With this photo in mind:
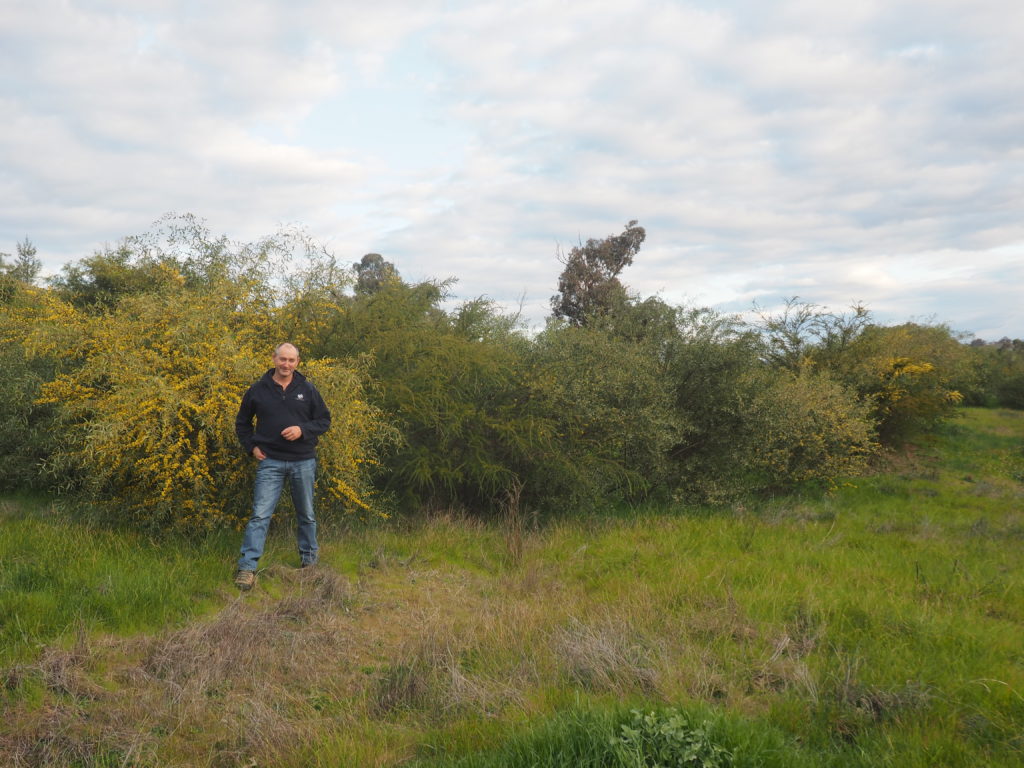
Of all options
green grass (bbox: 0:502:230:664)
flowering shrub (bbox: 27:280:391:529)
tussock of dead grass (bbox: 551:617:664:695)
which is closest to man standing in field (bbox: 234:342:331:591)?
green grass (bbox: 0:502:230:664)

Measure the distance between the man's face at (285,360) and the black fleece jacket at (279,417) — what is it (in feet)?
0.40

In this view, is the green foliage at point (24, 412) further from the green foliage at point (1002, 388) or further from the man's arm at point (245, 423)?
the green foliage at point (1002, 388)

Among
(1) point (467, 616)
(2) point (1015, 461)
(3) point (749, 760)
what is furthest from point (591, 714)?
(2) point (1015, 461)

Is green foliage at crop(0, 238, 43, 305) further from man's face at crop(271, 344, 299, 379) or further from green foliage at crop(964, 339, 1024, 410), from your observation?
green foliage at crop(964, 339, 1024, 410)

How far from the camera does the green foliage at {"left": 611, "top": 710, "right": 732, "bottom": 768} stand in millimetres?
2820

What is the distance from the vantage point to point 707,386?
12.3 metres

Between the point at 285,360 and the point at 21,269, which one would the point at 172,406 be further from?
the point at 21,269

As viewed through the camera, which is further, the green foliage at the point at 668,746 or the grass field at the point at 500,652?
the grass field at the point at 500,652

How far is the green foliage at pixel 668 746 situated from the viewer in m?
2.82

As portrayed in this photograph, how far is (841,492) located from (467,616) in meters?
12.5

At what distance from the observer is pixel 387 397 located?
900 centimetres

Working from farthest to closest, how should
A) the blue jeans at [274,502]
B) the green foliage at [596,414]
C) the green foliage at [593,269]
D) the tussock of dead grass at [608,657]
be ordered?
the green foliage at [593,269] < the green foliage at [596,414] < the blue jeans at [274,502] < the tussock of dead grass at [608,657]

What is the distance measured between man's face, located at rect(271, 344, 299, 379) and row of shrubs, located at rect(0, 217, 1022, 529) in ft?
2.59

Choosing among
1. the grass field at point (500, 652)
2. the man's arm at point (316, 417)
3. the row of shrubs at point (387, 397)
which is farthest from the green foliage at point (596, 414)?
the man's arm at point (316, 417)
